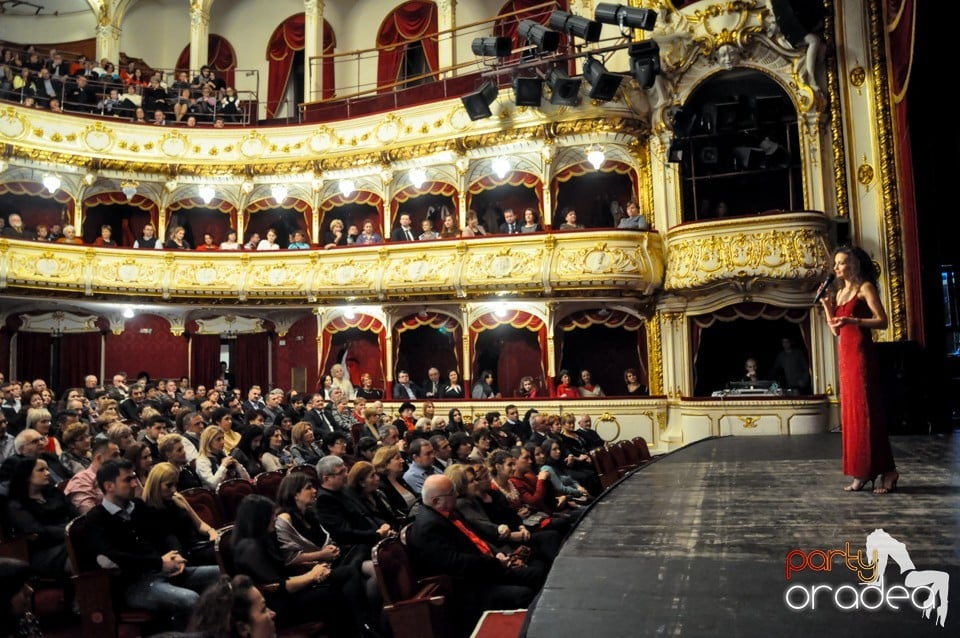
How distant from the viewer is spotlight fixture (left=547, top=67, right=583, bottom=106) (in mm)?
10188

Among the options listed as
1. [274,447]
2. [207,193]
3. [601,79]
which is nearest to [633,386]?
[601,79]

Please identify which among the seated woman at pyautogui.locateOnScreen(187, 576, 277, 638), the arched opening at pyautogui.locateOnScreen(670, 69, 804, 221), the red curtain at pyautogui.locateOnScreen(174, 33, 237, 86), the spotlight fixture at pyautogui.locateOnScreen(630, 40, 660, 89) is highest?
the red curtain at pyautogui.locateOnScreen(174, 33, 237, 86)

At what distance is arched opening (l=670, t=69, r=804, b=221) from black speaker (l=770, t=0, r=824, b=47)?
4.46 feet

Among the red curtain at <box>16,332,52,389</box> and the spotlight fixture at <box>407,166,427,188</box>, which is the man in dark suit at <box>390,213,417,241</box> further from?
the red curtain at <box>16,332,52,389</box>

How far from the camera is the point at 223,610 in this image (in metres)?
1.96

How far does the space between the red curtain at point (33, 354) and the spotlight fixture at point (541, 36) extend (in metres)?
9.88

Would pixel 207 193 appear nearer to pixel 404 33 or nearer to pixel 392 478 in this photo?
pixel 404 33

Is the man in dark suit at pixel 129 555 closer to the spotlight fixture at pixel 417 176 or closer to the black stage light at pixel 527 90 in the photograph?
the black stage light at pixel 527 90

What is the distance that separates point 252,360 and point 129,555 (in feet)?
38.6

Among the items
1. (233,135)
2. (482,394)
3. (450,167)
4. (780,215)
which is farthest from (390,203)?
(780,215)

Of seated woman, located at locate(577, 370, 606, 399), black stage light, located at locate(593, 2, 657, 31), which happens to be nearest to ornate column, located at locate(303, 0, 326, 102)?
black stage light, located at locate(593, 2, 657, 31)

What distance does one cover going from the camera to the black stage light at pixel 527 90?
33.9ft

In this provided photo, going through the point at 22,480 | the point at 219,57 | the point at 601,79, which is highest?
the point at 219,57

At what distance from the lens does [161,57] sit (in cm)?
1723
